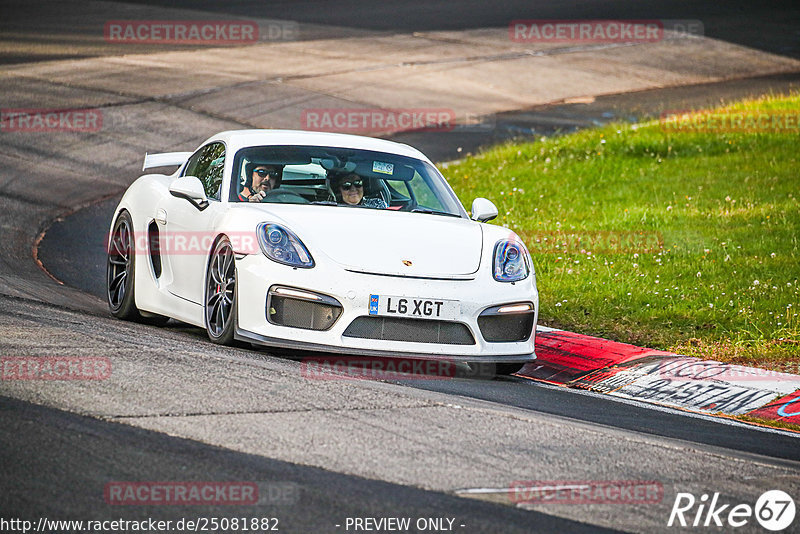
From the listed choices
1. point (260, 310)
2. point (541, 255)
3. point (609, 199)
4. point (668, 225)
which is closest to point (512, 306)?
point (260, 310)

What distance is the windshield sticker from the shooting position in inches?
337

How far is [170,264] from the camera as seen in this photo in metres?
8.41

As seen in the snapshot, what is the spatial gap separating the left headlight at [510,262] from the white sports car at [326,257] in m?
0.01

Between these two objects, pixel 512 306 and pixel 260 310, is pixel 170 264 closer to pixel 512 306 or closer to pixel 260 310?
pixel 260 310

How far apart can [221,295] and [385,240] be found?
1.09 m

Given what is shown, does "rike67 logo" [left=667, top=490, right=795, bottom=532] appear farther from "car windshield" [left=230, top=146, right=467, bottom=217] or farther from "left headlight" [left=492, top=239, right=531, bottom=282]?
"car windshield" [left=230, top=146, right=467, bottom=217]

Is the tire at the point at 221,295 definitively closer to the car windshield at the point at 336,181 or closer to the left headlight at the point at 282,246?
the left headlight at the point at 282,246

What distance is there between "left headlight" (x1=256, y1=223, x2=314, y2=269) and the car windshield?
66 centimetres

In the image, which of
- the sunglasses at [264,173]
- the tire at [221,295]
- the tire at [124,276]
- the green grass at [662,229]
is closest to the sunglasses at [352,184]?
the sunglasses at [264,173]

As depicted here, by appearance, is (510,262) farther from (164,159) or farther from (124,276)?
(164,159)

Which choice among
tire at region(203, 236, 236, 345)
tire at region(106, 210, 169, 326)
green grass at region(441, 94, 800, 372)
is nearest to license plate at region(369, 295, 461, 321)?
tire at region(203, 236, 236, 345)

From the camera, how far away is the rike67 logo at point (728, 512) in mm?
4633

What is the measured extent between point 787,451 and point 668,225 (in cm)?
652

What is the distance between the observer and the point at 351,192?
27.3ft
